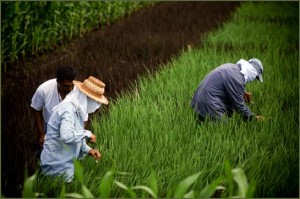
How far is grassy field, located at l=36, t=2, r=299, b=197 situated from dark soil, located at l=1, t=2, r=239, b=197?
0.33 metres

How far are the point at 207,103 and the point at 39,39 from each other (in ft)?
13.0

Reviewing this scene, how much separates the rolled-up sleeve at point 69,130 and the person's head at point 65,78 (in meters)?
0.30

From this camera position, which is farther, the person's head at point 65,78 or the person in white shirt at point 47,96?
the person in white shirt at point 47,96

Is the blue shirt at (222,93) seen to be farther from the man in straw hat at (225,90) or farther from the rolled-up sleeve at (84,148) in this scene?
the rolled-up sleeve at (84,148)

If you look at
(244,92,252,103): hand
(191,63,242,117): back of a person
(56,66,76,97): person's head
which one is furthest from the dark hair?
(244,92,252,103): hand

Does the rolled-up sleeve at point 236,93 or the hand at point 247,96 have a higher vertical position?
the rolled-up sleeve at point 236,93

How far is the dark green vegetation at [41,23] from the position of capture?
609cm

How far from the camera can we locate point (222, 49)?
6637mm

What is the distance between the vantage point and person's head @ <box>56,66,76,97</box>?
273cm

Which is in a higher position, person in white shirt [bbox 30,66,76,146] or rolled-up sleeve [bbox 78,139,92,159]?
person in white shirt [bbox 30,66,76,146]

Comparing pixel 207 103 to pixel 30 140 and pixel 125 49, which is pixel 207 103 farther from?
pixel 125 49

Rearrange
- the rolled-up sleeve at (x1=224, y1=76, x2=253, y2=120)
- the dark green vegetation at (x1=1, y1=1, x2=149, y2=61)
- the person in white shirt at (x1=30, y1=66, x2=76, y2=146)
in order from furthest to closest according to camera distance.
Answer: the dark green vegetation at (x1=1, y1=1, x2=149, y2=61) < the rolled-up sleeve at (x1=224, y1=76, x2=253, y2=120) < the person in white shirt at (x1=30, y1=66, x2=76, y2=146)

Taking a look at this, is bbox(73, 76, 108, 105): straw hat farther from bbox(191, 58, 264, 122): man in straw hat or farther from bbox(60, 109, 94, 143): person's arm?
bbox(191, 58, 264, 122): man in straw hat

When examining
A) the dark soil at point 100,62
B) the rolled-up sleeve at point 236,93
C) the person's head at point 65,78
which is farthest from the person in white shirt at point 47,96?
the rolled-up sleeve at point 236,93
